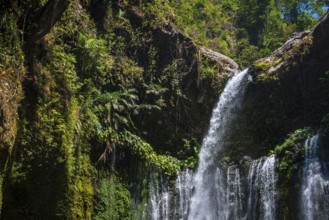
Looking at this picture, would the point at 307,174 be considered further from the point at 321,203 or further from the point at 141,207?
the point at 141,207

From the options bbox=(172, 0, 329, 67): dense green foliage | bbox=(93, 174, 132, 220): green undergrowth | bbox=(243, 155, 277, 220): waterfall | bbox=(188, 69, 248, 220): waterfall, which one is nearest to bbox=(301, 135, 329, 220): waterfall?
bbox=(243, 155, 277, 220): waterfall

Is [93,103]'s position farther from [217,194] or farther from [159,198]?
[217,194]

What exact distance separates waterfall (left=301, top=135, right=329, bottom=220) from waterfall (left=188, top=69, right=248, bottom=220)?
2.77 metres

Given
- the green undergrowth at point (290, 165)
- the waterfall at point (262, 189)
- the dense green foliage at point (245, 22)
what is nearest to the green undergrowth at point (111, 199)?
the waterfall at point (262, 189)

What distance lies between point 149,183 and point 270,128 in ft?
16.7

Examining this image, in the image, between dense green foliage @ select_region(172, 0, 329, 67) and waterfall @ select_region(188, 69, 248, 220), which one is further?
dense green foliage @ select_region(172, 0, 329, 67)

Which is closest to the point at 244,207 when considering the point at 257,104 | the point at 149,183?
the point at 149,183

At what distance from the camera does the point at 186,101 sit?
15.8 meters

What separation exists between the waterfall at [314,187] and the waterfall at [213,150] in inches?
109

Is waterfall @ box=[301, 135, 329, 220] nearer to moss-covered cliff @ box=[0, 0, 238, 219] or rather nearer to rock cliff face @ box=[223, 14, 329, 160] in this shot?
rock cliff face @ box=[223, 14, 329, 160]

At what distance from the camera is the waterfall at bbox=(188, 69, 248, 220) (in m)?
13.7

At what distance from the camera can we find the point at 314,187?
12141 mm

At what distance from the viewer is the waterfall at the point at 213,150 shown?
13.7 m

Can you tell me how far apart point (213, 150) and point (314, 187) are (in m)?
4.24
